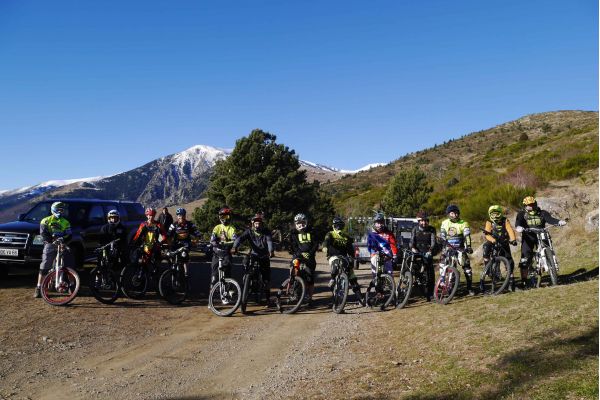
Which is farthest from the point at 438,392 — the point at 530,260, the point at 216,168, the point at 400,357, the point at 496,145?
the point at 496,145

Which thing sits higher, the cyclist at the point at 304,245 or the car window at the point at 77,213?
the car window at the point at 77,213

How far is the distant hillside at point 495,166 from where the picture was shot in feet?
86.3

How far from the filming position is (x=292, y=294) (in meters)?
9.99

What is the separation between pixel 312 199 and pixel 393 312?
25001 mm

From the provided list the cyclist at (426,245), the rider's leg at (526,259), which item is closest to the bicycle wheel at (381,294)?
the cyclist at (426,245)

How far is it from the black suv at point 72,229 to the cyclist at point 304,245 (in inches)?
228

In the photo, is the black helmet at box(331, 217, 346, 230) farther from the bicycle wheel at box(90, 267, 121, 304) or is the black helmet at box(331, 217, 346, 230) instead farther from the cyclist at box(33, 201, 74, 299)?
the cyclist at box(33, 201, 74, 299)

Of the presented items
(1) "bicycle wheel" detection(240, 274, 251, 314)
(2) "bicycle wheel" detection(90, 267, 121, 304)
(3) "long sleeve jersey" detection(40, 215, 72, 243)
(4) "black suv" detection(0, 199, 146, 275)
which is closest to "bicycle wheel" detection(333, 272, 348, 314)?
(1) "bicycle wheel" detection(240, 274, 251, 314)

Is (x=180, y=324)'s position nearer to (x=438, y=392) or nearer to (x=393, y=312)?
(x=393, y=312)

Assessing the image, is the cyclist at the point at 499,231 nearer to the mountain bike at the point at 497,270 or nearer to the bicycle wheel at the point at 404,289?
the mountain bike at the point at 497,270

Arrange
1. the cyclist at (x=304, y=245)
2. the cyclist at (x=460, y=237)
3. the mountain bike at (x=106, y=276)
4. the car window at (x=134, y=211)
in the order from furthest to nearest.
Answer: the car window at (x=134, y=211) < the cyclist at (x=304, y=245) < the mountain bike at (x=106, y=276) < the cyclist at (x=460, y=237)

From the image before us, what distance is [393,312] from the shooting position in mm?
9461

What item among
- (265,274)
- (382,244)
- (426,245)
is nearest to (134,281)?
(265,274)

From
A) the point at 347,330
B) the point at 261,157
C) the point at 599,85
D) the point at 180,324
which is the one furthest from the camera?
the point at 261,157
